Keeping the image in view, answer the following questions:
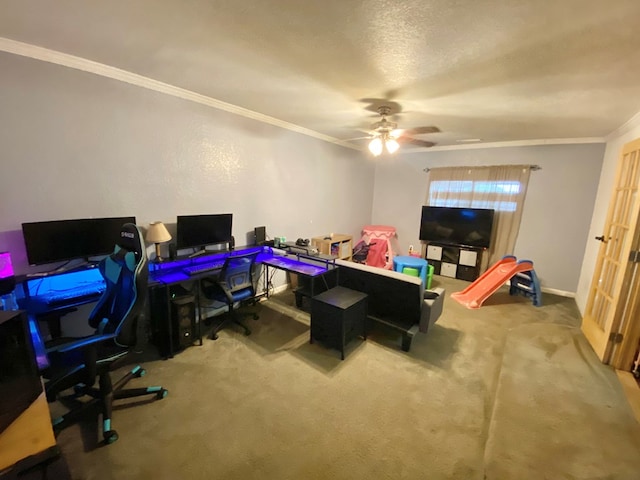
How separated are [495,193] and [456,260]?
4.34ft

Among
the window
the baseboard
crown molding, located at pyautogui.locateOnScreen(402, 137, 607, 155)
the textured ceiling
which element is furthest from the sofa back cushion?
crown molding, located at pyautogui.locateOnScreen(402, 137, 607, 155)

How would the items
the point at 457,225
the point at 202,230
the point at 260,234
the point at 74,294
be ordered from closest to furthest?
the point at 74,294 < the point at 202,230 < the point at 260,234 < the point at 457,225

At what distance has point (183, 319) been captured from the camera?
266 centimetres

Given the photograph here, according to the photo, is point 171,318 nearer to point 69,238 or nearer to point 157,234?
point 157,234

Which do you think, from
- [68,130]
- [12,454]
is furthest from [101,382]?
[68,130]

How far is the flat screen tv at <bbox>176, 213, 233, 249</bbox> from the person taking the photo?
9.67ft

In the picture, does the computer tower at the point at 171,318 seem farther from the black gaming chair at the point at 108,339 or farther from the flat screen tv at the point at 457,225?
the flat screen tv at the point at 457,225

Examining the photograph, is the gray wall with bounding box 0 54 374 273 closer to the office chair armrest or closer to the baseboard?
the office chair armrest

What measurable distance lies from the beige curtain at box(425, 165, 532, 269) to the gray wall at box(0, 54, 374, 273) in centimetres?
281

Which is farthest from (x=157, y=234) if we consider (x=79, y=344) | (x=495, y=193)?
(x=495, y=193)

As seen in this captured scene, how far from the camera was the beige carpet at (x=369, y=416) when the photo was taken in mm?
1656

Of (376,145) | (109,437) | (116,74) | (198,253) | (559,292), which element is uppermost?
(116,74)

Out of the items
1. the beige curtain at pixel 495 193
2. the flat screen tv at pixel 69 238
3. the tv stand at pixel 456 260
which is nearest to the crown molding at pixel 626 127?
the beige curtain at pixel 495 193

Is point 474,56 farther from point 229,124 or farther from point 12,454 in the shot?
point 12,454
